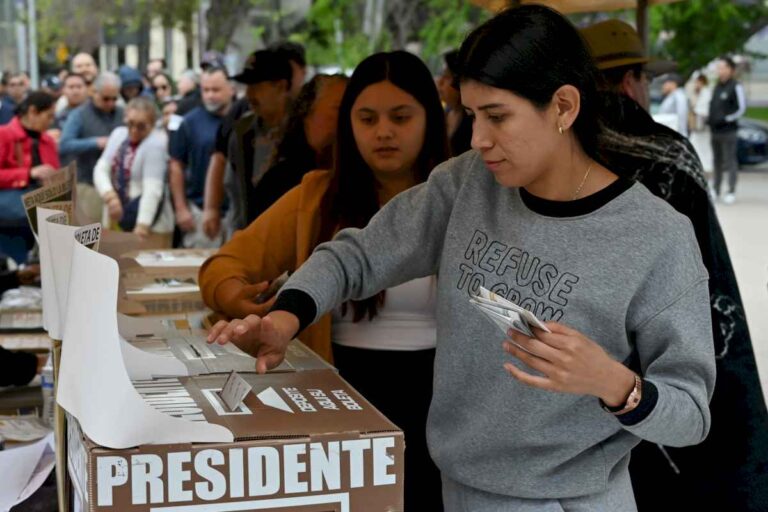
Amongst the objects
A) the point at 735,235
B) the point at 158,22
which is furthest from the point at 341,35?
the point at 735,235

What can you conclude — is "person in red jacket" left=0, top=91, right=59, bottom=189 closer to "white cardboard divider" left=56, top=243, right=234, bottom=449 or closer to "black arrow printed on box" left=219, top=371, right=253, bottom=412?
→ "black arrow printed on box" left=219, top=371, right=253, bottom=412

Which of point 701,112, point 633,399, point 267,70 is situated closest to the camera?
point 633,399

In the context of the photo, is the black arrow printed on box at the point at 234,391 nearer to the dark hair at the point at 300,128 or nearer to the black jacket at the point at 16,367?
the black jacket at the point at 16,367

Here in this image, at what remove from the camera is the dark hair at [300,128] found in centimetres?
392

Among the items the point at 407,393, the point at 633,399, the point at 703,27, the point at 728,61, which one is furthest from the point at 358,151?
the point at 728,61

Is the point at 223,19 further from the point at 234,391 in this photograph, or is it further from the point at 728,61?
the point at 234,391

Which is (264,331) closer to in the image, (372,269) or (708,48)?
(372,269)

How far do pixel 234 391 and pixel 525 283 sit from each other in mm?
482

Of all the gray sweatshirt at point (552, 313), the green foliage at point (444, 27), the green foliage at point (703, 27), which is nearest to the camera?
the gray sweatshirt at point (552, 313)

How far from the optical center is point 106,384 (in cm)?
146

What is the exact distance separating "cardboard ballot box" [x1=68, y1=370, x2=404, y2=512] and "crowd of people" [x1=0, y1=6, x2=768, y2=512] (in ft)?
0.71

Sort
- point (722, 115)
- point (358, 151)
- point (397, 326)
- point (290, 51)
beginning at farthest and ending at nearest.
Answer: point (722, 115)
point (290, 51)
point (358, 151)
point (397, 326)

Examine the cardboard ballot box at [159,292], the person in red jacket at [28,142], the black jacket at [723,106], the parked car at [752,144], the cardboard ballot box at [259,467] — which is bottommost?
the parked car at [752,144]

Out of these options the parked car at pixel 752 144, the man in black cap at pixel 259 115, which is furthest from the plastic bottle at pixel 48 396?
the parked car at pixel 752 144
